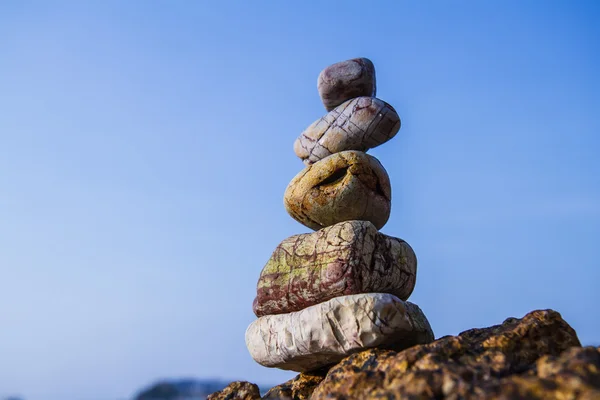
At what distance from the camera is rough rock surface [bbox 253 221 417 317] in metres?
6.86

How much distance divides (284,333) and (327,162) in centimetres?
216

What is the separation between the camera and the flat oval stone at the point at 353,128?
811 cm

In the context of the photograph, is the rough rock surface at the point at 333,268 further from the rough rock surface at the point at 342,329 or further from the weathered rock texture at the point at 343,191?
the weathered rock texture at the point at 343,191

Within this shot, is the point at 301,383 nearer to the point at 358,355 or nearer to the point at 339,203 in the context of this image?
the point at 358,355

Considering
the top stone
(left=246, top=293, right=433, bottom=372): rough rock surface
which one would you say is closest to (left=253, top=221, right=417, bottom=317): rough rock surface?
(left=246, top=293, right=433, bottom=372): rough rock surface

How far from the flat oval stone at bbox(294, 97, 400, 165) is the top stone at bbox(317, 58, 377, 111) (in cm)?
28

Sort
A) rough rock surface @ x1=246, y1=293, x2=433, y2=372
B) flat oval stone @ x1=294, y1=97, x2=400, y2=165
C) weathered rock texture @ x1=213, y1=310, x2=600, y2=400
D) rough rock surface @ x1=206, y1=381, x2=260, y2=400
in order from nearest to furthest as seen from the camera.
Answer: weathered rock texture @ x1=213, y1=310, x2=600, y2=400
rough rock surface @ x1=246, y1=293, x2=433, y2=372
rough rock surface @ x1=206, y1=381, x2=260, y2=400
flat oval stone @ x1=294, y1=97, x2=400, y2=165

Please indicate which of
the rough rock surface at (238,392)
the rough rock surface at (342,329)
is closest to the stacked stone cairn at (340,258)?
the rough rock surface at (342,329)

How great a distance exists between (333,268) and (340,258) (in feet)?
0.43

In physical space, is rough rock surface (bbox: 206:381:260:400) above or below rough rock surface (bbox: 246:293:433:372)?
below

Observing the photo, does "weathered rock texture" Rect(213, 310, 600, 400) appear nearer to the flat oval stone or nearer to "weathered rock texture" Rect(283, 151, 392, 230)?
"weathered rock texture" Rect(283, 151, 392, 230)

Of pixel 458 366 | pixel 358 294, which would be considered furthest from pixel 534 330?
pixel 358 294

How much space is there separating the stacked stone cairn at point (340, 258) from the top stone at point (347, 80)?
0.01 meters

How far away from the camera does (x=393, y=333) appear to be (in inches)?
255
